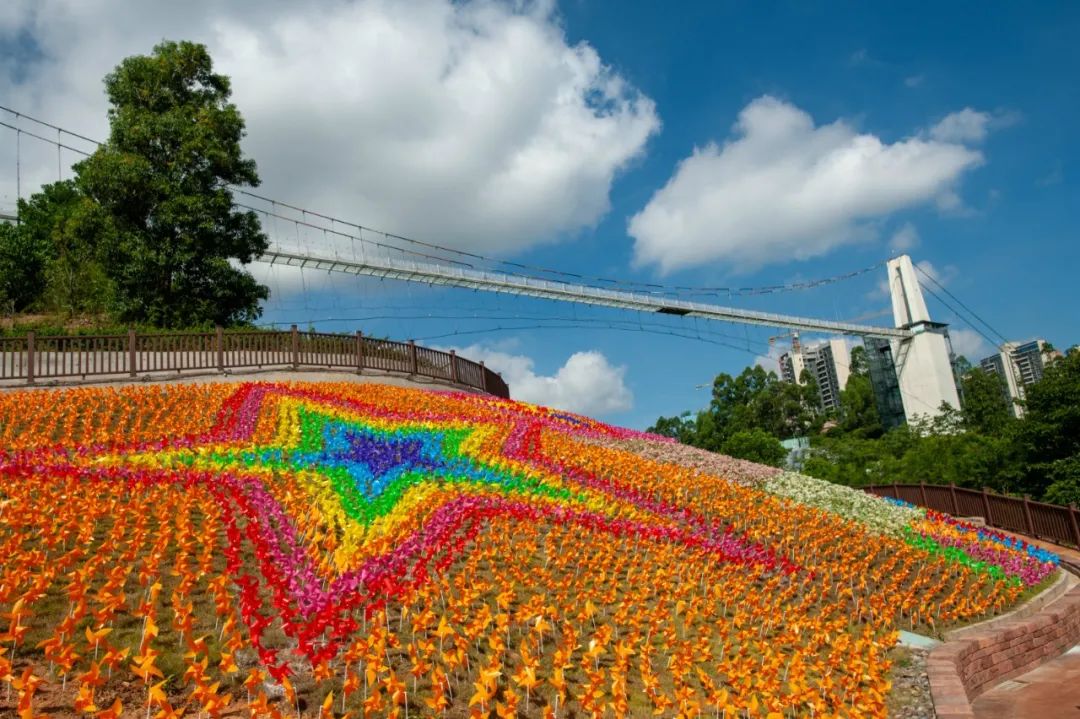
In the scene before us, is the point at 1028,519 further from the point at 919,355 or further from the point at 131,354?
the point at 919,355

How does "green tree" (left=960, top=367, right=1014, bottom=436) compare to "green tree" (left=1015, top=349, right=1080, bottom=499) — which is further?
"green tree" (left=960, top=367, right=1014, bottom=436)

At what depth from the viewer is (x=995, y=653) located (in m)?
7.96

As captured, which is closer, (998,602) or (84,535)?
(84,535)

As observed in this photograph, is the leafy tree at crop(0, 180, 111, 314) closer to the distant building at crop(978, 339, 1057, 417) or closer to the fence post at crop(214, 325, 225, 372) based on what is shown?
the fence post at crop(214, 325, 225, 372)

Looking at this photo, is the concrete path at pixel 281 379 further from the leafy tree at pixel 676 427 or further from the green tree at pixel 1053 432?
the leafy tree at pixel 676 427

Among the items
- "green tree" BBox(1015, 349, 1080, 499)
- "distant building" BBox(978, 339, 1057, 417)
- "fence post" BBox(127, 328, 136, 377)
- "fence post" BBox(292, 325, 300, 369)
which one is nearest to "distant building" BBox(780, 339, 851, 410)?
"distant building" BBox(978, 339, 1057, 417)

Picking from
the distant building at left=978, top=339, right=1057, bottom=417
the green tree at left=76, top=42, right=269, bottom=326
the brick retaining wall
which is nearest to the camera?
the brick retaining wall

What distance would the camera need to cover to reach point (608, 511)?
9875 mm

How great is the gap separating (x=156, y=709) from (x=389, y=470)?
19.4 ft

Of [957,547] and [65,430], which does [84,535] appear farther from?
[957,547]

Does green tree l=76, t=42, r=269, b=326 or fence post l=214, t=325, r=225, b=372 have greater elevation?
green tree l=76, t=42, r=269, b=326

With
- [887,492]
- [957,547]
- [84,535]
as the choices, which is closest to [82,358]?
[84,535]

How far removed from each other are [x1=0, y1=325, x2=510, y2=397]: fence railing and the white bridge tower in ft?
172

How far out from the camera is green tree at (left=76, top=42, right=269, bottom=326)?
24.0 meters
